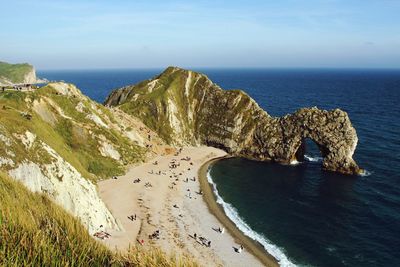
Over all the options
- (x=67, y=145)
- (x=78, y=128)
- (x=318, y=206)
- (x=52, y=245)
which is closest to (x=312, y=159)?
(x=318, y=206)

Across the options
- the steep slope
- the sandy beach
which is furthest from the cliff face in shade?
the sandy beach

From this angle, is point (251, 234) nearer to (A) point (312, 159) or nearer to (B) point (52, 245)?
(A) point (312, 159)

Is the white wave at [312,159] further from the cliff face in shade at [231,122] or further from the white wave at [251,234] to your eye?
the white wave at [251,234]

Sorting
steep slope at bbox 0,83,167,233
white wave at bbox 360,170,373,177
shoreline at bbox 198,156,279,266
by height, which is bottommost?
shoreline at bbox 198,156,279,266

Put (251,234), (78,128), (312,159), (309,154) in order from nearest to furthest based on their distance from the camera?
(251,234) → (78,128) → (312,159) → (309,154)

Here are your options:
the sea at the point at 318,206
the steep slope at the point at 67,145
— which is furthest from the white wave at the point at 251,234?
the steep slope at the point at 67,145

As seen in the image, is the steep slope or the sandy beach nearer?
the steep slope

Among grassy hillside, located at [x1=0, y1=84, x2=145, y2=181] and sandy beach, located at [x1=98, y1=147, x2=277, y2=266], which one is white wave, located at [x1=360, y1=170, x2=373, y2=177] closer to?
sandy beach, located at [x1=98, y1=147, x2=277, y2=266]
